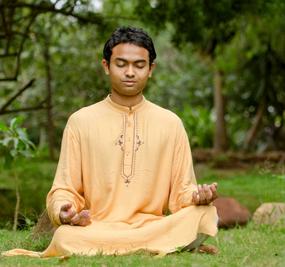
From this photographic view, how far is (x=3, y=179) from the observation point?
1219cm

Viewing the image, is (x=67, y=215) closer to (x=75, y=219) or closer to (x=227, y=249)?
(x=75, y=219)

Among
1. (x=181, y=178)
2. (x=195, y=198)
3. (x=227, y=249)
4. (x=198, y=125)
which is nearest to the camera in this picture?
(x=195, y=198)

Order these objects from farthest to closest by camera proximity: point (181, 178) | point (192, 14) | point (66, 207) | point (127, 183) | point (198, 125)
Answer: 1. point (198, 125)
2. point (192, 14)
3. point (181, 178)
4. point (127, 183)
5. point (66, 207)

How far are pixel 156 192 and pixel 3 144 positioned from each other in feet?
7.46

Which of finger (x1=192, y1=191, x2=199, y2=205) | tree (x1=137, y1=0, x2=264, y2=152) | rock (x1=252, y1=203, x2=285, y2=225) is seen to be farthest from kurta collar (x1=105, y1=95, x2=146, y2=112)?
tree (x1=137, y1=0, x2=264, y2=152)

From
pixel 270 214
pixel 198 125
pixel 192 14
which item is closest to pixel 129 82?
pixel 270 214

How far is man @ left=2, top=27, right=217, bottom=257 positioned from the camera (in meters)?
4.92

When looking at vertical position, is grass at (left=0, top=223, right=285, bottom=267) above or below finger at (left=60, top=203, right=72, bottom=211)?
below

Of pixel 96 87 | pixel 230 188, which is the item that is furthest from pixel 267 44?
pixel 230 188

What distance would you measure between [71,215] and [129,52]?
1.13 metres

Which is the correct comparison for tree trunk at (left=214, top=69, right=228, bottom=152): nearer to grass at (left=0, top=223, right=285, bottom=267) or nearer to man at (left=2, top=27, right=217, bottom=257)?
grass at (left=0, top=223, right=285, bottom=267)

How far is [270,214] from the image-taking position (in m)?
7.18

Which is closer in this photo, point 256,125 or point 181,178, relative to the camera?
point 181,178

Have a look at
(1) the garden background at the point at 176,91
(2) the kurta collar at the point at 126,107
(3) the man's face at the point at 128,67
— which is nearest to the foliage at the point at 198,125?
(1) the garden background at the point at 176,91
